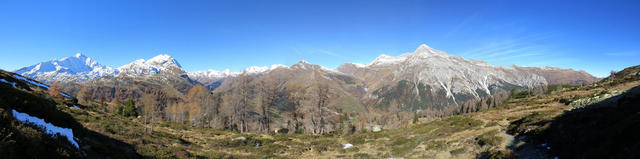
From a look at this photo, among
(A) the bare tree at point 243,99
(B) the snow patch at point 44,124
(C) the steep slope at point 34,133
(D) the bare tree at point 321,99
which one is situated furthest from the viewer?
(D) the bare tree at point 321,99

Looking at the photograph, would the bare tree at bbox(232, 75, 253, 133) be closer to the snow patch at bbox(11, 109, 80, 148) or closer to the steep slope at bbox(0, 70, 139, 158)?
the steep slope at bbox(0, 70, 139, 158)

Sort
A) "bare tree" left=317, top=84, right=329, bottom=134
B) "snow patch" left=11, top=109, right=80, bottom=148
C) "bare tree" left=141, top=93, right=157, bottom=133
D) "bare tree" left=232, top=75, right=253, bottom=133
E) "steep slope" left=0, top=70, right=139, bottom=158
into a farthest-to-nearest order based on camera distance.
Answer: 1. "bare tree" left=317, top=84, right=329, bottom=134
2. "bare tree" left=232, top=75, right=253, bottom=133
3. "bare tree" left=141, top=93, right=157, bottom=133
4. "snow patch" left=11, top=109, right=80, bottom=148
5. "steep slope" left=0, top=70, right=139, bottom=158

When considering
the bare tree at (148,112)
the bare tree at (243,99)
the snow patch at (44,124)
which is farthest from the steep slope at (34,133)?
the bare tree at (243,99)

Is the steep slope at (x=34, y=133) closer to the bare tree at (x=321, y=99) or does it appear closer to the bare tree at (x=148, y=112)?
the bare tree at (x=148, y=112)

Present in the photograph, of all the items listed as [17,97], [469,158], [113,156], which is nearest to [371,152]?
[469,158]

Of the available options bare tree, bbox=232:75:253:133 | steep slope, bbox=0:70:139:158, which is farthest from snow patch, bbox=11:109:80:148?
bare tree, bbox=232:75:253:133

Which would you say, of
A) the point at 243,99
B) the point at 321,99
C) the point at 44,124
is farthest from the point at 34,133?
the point at 321,99

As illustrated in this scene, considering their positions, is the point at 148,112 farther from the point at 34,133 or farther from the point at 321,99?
the point at 34,133

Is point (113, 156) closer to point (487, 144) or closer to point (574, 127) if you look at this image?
point (487, 144)

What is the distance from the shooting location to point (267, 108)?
59688mm

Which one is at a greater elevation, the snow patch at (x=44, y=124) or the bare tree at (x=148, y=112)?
the snow patch at (x=44, y=124)

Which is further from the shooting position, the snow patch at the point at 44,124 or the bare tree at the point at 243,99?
the bare tree at the point at 243,99

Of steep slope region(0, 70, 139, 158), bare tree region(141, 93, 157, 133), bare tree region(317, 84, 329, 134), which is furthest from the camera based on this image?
bare tree region(317, 84, 329, 134)

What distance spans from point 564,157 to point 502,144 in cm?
739
